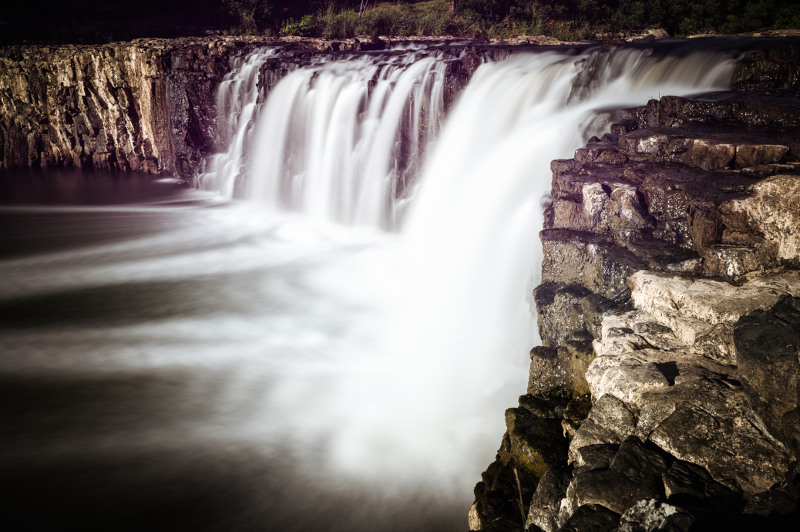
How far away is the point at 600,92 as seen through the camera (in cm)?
958

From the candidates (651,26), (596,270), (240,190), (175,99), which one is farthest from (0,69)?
(651,26)

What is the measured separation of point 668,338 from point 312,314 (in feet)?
18.7

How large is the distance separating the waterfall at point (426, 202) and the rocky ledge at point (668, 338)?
49.1 inches

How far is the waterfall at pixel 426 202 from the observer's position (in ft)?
19.5

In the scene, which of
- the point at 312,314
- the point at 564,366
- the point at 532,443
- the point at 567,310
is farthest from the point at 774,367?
the point at 312,314

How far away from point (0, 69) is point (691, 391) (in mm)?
21425

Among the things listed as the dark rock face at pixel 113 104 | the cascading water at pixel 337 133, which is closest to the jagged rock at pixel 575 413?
the cascading water at pixel 337 133

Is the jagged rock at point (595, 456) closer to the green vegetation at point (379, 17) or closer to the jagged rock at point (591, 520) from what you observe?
the jagged rock at point (591, 520)

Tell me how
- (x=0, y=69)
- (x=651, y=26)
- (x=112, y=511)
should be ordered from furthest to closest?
(x=651, y=26), (x=0, y=69), (x=112, y=511)

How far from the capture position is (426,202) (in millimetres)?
10617

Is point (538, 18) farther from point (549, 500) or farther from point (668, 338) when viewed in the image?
point (549, 500)

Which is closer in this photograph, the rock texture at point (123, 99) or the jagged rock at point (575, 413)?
the jagged rock at point (575, 413)

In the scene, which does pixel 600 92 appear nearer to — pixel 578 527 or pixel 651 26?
pixel 578 527

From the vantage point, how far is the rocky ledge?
112 inches
